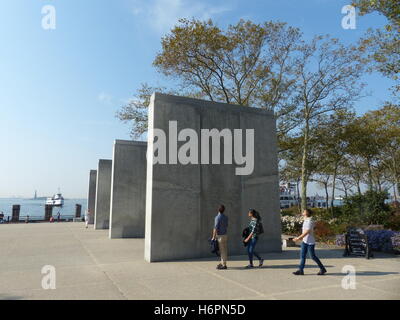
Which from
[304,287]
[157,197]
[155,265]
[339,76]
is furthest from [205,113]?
[339,76]

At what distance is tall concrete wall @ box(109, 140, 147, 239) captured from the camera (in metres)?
16.8

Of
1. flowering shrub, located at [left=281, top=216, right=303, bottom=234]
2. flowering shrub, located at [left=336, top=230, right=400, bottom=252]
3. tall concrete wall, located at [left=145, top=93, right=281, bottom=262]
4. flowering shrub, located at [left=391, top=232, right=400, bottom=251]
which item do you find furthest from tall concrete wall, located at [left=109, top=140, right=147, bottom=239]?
flowering shrub, located at [left=391, top=232, right=400, bottom=251]

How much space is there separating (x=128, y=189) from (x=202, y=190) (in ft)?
26.8

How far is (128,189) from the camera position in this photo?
57.0 ft

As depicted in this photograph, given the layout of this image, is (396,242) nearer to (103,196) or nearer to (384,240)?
(384,240)

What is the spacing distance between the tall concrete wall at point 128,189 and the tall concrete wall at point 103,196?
6.01 m

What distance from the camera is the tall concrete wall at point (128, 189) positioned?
16.8 m

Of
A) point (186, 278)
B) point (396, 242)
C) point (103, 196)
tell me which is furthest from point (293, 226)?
point (103, 196)

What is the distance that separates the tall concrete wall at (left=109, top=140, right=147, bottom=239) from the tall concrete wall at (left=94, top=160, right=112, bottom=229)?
601cm

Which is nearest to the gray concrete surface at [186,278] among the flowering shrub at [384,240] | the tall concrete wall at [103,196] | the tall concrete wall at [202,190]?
the flowering shrub at [384,240]

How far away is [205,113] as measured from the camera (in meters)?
10.8

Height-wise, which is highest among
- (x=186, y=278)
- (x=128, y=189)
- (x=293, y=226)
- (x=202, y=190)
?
(x=128, y=189)

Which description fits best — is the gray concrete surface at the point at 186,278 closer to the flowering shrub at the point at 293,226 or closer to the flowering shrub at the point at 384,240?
the flowering shrub at the point at 384,240

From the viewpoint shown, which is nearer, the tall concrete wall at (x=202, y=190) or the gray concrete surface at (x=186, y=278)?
the gray concrete surface at (x=186, y=278)
